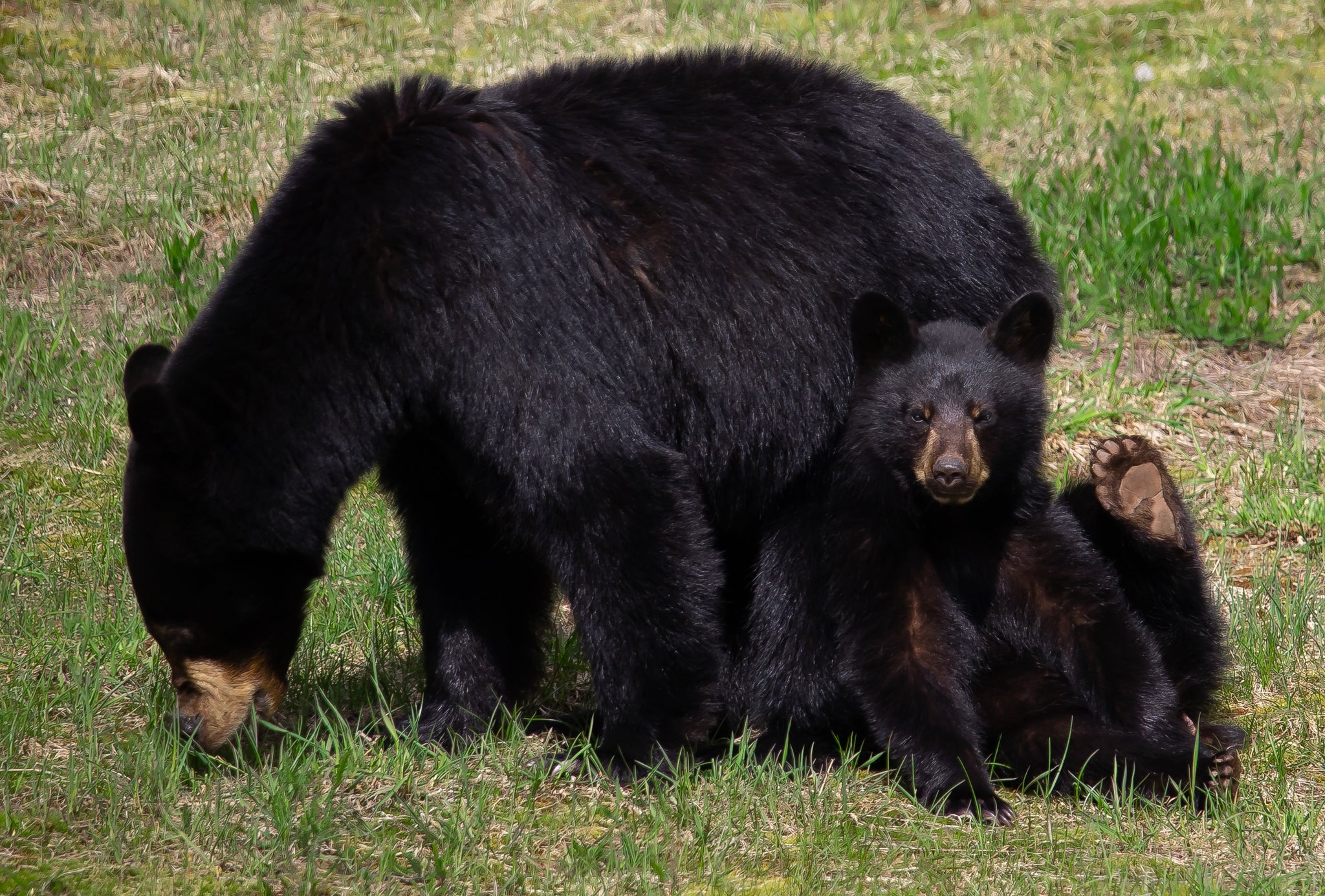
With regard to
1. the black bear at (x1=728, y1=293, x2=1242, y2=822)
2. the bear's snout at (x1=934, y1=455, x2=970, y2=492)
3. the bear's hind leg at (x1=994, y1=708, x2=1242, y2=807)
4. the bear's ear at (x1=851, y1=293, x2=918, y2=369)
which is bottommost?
the bear's hind leg at (x1=994, y1=708, x2=1242, y2=807)

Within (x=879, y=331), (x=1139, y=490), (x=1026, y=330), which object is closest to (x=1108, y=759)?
(x=1139, y=490)

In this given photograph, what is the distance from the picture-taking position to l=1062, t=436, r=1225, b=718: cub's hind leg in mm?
3889

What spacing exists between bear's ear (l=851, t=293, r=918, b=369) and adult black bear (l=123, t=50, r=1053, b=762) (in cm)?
14

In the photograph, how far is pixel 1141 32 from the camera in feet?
29.7

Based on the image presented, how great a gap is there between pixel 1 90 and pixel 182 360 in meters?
5.37

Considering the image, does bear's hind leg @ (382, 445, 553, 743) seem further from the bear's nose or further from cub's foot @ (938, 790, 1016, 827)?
cub's foot @ (938, 790, 1016, 827)

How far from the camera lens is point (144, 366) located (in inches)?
149

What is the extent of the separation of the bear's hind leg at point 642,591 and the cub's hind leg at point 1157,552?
3.71 feet

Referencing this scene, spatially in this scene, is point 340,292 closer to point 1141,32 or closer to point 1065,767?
point 1065,767

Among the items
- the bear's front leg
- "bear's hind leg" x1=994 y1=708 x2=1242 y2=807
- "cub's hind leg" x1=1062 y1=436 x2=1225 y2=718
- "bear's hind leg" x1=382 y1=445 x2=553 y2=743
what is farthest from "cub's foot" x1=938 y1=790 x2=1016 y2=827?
"bear's hind leg" x1=382 y1=445 x2=553 y2=743

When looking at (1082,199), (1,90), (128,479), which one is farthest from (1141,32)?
→ (128,479)

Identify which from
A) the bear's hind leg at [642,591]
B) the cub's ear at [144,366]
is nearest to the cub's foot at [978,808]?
the bear's hind leg at [642,591]

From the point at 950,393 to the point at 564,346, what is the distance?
3.26 feet

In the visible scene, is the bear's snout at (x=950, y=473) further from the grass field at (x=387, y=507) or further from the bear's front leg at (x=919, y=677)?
the grass field at (x=387, y=507)
